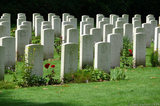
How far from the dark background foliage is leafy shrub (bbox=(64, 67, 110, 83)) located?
14.3 metres

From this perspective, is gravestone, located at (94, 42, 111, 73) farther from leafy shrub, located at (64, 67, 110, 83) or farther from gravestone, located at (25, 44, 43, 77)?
gravestone, located at (25, 44, 43, 77)

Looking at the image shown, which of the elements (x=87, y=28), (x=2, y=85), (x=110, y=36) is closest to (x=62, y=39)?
(x=87, y=28)

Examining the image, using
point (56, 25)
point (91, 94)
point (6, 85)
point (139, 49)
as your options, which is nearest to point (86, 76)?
point (91, 94)

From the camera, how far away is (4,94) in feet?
32.2

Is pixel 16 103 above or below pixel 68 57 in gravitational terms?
below

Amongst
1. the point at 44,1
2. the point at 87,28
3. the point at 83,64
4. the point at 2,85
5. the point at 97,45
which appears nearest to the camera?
the point at 2,85

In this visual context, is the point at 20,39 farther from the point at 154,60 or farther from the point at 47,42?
the point at 154,60

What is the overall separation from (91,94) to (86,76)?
1.81m

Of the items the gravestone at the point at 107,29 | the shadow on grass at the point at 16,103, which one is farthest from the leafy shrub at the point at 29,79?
the gravestone at the point at 107,29

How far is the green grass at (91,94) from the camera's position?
8.95 m

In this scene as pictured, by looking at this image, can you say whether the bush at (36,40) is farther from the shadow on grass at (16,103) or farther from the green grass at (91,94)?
the shadow on grass at (16,103)

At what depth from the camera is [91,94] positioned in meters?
9.62

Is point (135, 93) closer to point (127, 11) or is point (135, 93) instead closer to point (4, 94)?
point (4, 94)

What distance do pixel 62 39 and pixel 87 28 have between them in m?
1.12
